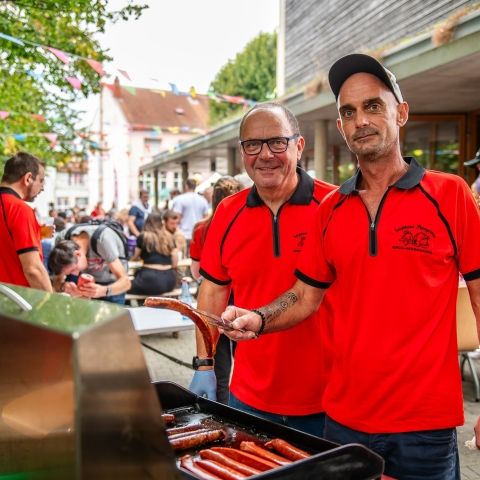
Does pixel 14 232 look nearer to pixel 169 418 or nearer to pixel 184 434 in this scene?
pixel 169 418

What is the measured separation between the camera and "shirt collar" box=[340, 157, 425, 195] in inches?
84.7

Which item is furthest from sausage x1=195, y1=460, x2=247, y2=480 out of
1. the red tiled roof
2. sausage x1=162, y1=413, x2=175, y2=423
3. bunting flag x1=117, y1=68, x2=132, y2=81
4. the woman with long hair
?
the red tiled roof

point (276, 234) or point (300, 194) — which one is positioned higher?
point (300, 194)

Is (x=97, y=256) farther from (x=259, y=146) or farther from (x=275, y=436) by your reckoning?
(x=275, y=436)

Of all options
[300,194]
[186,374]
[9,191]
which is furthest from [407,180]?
[186,374]

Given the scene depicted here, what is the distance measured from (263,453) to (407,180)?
1.02m

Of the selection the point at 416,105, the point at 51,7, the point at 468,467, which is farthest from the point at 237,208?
the point at 416,105

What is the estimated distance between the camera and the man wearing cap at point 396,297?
81.0 inches

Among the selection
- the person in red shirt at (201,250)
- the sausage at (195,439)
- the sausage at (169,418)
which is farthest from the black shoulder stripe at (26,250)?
the sausage at (195,439)

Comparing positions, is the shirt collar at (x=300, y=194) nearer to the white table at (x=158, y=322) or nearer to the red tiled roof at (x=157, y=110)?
the white table at (x=158, y=322)

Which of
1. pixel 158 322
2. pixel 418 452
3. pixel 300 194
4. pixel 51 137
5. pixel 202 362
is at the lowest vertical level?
pixel 158 322

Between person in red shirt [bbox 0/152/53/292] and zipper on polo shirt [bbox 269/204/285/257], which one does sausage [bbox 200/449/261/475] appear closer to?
zipper on polo shirt [bbox 269/204/285/257]

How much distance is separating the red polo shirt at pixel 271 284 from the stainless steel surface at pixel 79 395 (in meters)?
1.27

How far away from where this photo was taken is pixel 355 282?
7.06ft
